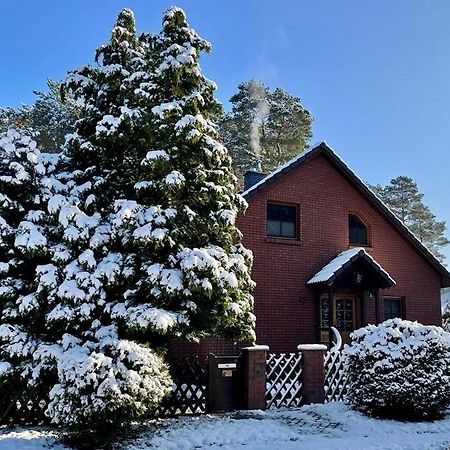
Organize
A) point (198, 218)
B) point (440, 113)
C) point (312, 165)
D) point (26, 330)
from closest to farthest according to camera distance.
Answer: point (26, 330)
point (198, 218)
point (440, 113)
point (312, 165)

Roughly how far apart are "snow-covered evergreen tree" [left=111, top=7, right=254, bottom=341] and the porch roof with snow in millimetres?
4685

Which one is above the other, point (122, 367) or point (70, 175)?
point (70, 175)

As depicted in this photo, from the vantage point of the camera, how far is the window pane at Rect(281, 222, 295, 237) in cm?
1577

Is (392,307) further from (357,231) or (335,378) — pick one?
(335,378)

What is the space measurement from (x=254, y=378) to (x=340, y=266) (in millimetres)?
6087

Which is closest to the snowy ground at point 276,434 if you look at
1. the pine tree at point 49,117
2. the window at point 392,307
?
the window at point 392,307

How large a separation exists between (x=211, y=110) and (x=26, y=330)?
18.9ft

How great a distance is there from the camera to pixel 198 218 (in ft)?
32.7

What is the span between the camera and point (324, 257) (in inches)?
635

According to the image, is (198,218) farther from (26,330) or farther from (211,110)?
(26,330)

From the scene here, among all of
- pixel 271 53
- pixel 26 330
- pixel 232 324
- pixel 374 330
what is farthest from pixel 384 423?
pixel 271 53

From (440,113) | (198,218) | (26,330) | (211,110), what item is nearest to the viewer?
(26,330)

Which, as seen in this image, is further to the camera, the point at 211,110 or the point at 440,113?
the point at 440,113

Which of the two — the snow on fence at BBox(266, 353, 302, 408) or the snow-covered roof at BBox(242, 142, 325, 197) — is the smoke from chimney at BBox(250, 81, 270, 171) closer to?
the snow-covered roof at BBox(242, 142, 325, 197)
